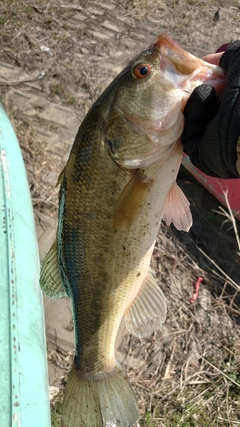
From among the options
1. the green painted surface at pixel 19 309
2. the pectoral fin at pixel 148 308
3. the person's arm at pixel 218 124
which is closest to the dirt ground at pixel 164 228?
the green painted surface at pixel 19 309

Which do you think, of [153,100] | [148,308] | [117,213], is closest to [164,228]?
[148,308]

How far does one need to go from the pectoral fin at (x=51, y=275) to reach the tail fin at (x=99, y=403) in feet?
1.45

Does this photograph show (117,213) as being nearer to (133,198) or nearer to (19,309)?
(133,198)

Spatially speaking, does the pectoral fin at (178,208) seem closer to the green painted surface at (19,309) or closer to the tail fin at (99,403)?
the tail fin at (99,403)

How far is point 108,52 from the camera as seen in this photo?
591 cm

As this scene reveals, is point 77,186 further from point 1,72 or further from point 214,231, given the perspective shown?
point 1,72

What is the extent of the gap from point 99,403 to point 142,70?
1.52 meters

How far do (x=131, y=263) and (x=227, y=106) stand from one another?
2.65ft

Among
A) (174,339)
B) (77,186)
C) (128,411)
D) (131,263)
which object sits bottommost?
(174,339)

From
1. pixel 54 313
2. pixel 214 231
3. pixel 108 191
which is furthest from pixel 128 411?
pixel 214 231

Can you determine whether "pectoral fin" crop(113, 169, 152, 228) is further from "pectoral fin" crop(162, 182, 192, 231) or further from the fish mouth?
the fish mouth

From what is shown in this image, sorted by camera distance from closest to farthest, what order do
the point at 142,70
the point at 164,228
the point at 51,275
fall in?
the point at 142,70 < the point at 51,275 < the point at 164,228

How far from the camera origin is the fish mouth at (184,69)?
5.24 feet

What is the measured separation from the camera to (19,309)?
260 cm
